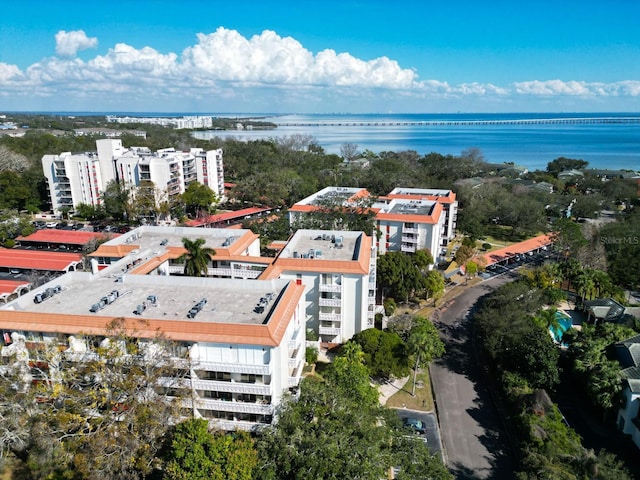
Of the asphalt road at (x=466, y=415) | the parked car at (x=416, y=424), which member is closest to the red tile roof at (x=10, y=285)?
the parked car at (x=416, y=424)

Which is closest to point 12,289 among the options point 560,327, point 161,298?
point 161,298

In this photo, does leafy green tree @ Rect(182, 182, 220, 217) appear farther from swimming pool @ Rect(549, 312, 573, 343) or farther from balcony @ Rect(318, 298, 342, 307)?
swimming pool @ Rect(549, 312, 573, 343)

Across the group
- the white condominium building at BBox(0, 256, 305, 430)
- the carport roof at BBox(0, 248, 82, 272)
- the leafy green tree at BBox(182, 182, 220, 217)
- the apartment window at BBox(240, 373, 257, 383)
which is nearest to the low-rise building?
the white condominium building at BBox(0, 256, 305, 430)

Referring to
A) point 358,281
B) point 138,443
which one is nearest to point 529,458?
point 358,281

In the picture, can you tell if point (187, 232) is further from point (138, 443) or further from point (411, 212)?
point (411, 212)

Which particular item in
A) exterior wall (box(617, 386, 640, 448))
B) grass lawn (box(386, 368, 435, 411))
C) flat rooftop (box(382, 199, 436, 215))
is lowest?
grass lawn (box(386, 368, 435, 411))

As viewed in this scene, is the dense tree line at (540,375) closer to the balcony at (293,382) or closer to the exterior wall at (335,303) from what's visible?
the exterior wall at (335,303)
